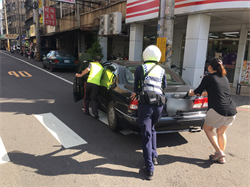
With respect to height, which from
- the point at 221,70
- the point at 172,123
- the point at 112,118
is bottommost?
the point at 112,118

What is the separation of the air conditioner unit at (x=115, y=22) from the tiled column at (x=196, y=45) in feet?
20.9

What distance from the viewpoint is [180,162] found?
12.0ft

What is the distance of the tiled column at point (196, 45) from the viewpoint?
27.5ft

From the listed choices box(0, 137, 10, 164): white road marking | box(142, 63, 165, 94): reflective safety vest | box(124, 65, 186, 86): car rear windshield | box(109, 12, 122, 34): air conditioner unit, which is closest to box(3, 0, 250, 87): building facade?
box(109, 12, 122, 34): air conditioner unit

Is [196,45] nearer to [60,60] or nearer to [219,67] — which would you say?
[219,67]

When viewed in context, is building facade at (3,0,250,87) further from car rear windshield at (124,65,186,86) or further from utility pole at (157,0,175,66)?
utility pole at (157,0,175,66)

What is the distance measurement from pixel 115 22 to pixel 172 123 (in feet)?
37.9

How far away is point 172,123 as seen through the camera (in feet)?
12.7

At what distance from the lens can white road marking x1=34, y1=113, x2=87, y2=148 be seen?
427cm

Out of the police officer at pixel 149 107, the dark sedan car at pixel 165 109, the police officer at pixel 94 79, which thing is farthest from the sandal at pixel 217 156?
the police officer at pixel 94 79

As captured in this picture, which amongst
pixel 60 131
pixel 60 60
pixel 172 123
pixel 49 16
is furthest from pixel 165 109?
pixel 49 16

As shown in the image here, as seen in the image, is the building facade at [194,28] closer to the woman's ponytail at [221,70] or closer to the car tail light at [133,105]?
the woman's ponytail at [221,70]

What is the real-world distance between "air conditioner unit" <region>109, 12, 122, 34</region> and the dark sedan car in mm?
9907

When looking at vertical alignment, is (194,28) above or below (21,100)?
above
